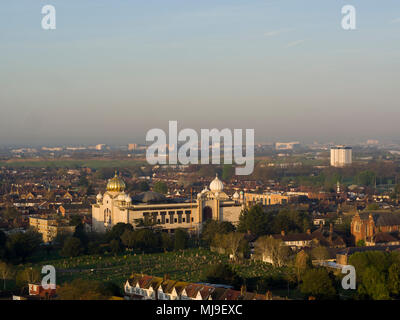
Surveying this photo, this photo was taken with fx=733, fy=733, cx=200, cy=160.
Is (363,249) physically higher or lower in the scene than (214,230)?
lower

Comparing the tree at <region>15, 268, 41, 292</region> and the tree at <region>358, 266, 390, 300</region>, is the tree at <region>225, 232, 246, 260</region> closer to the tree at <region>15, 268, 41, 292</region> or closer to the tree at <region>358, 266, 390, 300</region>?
the tree at <region>358, 266, 390, 300</region>

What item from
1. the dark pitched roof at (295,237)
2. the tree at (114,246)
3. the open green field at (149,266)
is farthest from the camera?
the dark pitched roof at (295,237)

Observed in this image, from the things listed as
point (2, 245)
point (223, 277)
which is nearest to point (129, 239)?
point (2, 245)

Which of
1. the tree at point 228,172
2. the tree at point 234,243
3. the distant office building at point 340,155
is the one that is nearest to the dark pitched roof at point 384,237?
the tree at point 234,243

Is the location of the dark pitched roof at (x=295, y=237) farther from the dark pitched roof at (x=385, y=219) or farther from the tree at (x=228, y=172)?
the tree at (x=228, y=172)

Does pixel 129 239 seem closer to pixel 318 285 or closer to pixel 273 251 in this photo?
pixel 273 251

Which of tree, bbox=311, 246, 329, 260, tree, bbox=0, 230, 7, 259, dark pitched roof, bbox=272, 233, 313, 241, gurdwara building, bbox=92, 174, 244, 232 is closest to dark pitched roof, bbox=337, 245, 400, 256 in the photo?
tree, bbox=311, 246, 329, 260
